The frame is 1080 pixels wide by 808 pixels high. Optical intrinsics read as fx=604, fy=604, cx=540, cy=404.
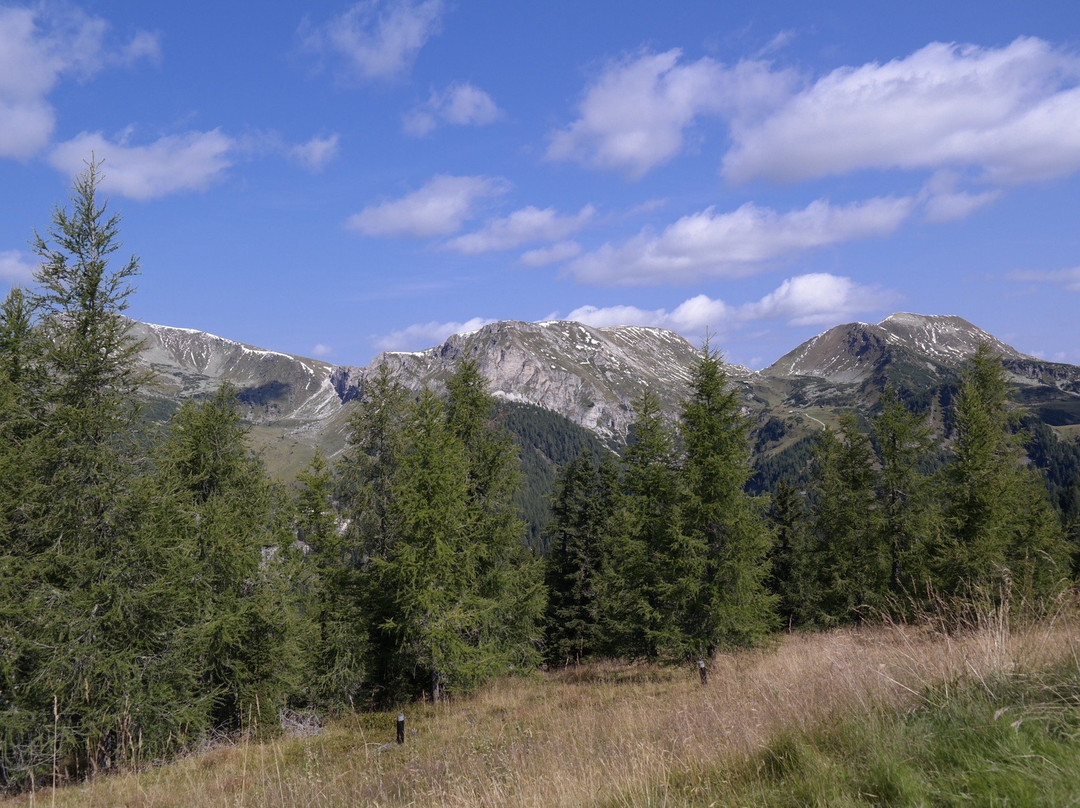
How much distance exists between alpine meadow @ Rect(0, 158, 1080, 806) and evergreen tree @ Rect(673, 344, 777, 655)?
0.34ft

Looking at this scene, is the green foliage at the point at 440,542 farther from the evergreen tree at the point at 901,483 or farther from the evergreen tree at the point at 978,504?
the evergreen tree at the point at 901,483

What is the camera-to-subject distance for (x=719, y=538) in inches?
749

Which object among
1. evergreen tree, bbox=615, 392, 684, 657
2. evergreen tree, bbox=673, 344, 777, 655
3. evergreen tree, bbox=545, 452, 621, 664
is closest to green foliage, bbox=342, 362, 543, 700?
evergreen tree, bbox=615, 392, 684, 657

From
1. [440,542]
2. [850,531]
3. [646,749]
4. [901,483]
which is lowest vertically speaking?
[850,531]

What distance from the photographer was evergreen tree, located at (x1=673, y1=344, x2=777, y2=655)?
1822 centimetres

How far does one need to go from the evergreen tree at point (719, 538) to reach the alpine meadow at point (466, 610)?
0.34 feet

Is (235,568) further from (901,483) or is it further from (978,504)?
(901,483)

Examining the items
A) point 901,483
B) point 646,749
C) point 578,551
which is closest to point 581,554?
point 578,551

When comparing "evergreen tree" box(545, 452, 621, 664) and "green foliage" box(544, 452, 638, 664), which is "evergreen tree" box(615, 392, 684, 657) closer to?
"green foliage" box(544, 452, 638, 664)

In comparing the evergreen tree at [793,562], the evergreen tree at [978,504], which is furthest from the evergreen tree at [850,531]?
the evergreen tree at [978,504]

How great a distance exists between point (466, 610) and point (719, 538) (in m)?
8.47

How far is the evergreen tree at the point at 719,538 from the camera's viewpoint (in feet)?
59.8

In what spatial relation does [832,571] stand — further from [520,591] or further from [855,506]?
[520,591]

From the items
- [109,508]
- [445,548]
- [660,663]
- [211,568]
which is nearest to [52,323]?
[109,508]
